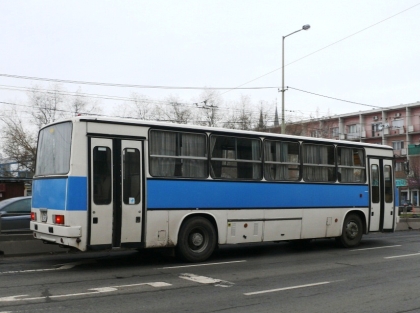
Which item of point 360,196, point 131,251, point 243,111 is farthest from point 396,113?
point 131,251

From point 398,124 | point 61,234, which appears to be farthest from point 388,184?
point 398,124

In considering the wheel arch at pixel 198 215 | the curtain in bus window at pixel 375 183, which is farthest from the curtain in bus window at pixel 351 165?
the wheel arch at pixel 198 215

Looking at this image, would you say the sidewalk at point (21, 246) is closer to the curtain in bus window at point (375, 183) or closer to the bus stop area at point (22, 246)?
the bus stop area at point (22, 246)

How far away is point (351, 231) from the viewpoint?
15.9 metres

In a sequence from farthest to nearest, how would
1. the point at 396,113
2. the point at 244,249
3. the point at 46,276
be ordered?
1. the point at 396,113
2. the point at 244,249
3. the point at 46,276

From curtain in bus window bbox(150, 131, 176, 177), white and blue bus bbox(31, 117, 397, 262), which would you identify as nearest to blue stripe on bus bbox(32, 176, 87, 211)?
white and blue bus bbox(31, 117, 397, 262)

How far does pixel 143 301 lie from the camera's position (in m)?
7.90

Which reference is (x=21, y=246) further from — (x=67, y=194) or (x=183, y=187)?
(x=183, y=187)

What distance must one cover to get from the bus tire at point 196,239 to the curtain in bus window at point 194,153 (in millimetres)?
1099

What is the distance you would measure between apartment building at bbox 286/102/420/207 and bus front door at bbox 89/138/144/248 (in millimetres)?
50620

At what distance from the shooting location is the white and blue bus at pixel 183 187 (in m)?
10.7

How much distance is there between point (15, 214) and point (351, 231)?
10.5 metres

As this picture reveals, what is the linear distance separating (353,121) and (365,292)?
63.7 meters

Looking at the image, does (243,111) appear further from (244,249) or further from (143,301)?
→ (143,301)
